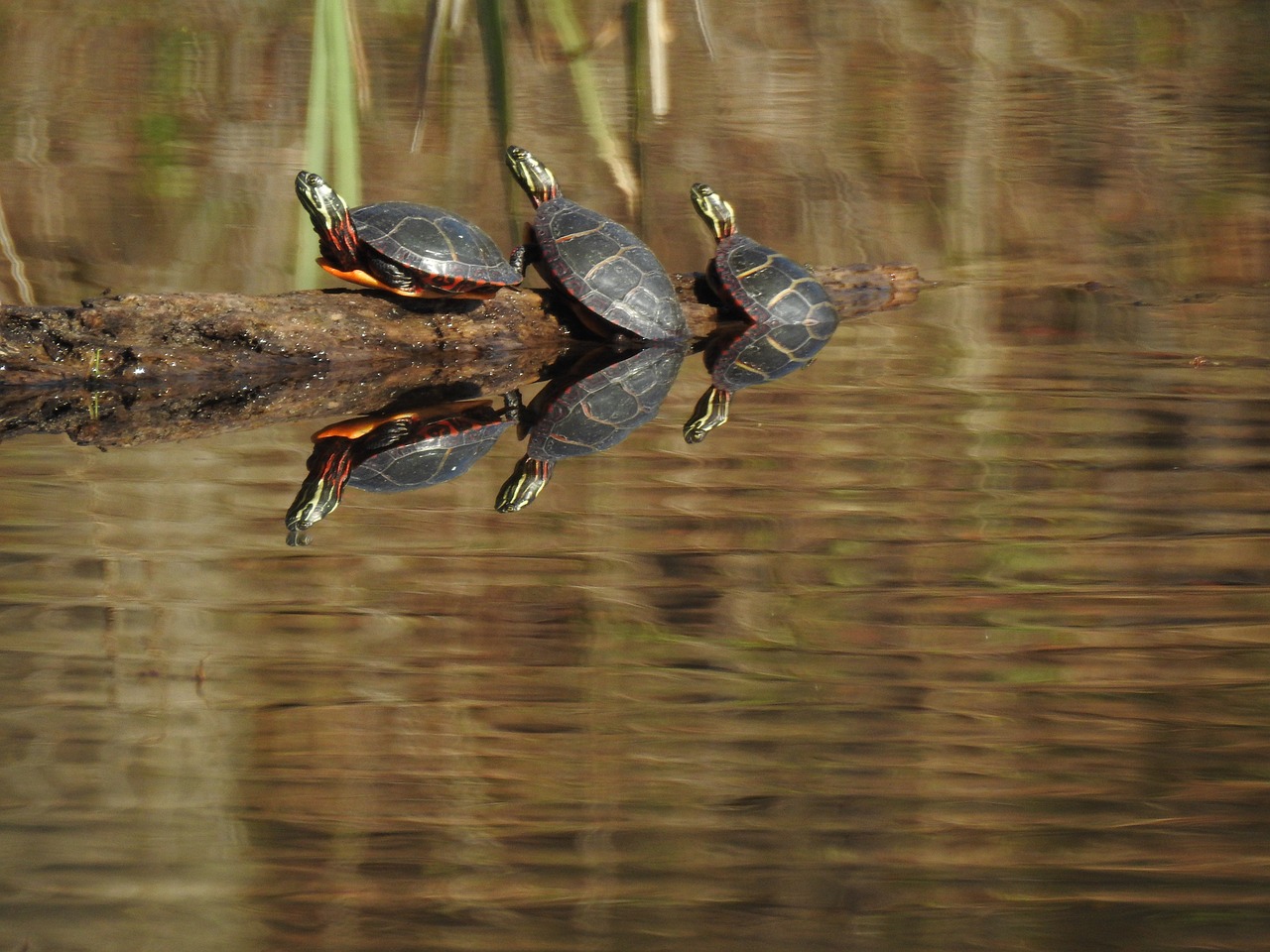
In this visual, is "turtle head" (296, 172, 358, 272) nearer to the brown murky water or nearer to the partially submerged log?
the partially submerged log

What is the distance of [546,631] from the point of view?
2.17 meters

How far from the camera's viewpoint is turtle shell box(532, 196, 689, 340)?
486 centimetres

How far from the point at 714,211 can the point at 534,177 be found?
0.76 metres

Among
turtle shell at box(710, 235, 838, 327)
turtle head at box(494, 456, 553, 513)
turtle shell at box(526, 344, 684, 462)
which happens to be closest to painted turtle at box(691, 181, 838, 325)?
turtle shell at box(710, 235, 838, 327)

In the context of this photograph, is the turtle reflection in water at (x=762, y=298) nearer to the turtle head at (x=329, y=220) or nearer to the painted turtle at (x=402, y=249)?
the painted turtle at (x=402, y=249)

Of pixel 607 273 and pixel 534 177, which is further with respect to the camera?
pixel 534 177

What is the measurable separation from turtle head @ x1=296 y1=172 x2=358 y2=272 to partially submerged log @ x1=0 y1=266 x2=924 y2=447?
4.9 inches

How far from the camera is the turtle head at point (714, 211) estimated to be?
562 centimetres

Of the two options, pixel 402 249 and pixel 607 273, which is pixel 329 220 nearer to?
pixel 402 249

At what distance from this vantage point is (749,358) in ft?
15.9

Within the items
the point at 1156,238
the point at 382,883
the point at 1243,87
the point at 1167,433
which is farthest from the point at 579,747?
the point at 1243,87

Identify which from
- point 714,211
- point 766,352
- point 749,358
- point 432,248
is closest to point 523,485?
point 432,248

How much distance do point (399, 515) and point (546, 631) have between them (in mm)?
753

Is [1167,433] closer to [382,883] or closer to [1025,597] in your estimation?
[1025,597]
